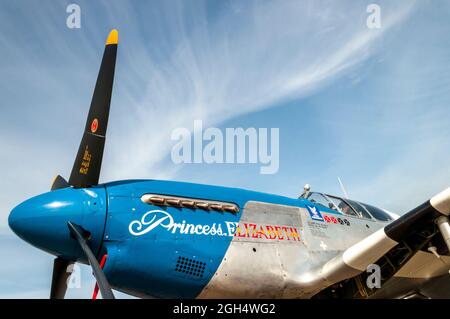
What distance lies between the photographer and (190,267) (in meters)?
6.67

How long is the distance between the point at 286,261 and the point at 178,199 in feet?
7.06

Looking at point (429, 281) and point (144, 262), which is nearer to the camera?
point (144, 262)

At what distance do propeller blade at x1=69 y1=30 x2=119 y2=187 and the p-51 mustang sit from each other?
0.02 metres

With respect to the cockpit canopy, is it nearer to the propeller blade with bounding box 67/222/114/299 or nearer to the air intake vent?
the air intake vent

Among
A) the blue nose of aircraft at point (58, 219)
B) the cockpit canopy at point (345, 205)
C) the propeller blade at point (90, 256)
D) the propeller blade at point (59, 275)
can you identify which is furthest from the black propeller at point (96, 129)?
the cockpit canopy at point (345, 205)

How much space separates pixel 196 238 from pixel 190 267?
18.0 inches

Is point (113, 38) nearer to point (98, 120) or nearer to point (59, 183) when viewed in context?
point (98, 120)

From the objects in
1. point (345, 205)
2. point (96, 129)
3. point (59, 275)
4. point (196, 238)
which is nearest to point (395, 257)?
point (345, 205)

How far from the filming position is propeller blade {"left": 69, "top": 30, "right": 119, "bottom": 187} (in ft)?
22.0

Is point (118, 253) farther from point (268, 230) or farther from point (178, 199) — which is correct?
point (268, 230)

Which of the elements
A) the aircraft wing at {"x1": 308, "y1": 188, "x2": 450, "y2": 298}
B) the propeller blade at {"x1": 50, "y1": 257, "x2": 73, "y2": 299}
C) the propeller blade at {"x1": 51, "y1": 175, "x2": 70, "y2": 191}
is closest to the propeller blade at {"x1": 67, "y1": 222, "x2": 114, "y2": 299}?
the propeller blade at {"x1": 50, "y1": 257, "x2": 73, "y2": 299}
